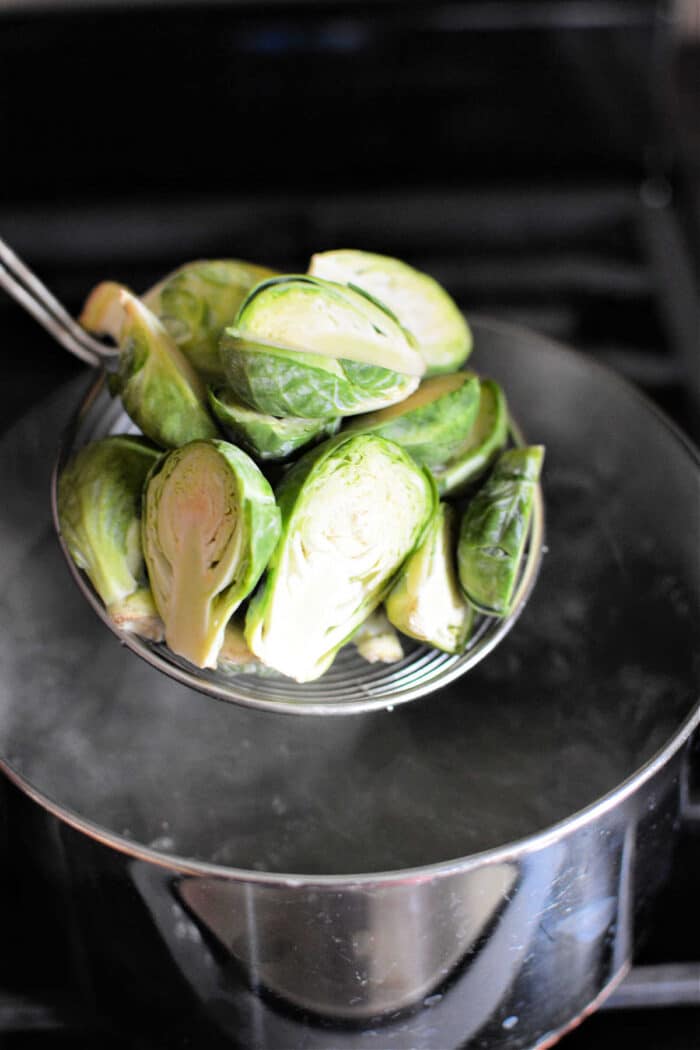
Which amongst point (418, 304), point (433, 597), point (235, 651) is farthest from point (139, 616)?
point (418, 304)

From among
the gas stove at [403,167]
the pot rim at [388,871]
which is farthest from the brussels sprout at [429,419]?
the gas stove at [403,167]

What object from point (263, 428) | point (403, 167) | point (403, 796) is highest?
point (403, 167)

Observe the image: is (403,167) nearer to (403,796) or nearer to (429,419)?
(429,419)

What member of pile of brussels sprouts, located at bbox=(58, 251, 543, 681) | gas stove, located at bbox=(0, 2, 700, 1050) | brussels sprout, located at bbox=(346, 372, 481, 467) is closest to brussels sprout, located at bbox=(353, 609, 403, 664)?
pile of brussels sprouts, located at bbox=(58, 251, 543, 681)

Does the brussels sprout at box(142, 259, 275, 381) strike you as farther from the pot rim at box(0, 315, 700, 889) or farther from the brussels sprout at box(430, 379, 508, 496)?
the pot rim at box(0, 315, 700, 889)

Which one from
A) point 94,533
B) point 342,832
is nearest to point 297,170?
point 94,533

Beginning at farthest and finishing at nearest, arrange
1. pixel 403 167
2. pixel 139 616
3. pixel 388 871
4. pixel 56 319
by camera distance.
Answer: pixel 403 167 → pixel 56 319 → pixel 139 616 → pixel 388 871

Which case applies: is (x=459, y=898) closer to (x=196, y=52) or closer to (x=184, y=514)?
(x=184, y=514)


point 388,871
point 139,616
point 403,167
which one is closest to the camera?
point 388,871
